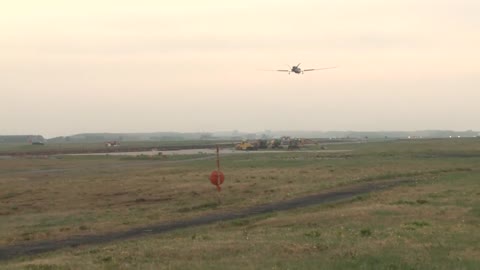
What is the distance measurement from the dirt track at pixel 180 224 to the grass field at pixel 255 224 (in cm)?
92

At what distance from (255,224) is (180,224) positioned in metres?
3.41

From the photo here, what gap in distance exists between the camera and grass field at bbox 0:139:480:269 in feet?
46.4

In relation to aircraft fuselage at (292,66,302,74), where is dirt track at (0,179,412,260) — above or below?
below

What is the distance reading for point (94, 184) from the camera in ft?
152

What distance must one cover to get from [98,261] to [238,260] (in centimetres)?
329

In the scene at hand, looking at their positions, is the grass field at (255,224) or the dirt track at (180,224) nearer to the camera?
the grass field at (255,224)

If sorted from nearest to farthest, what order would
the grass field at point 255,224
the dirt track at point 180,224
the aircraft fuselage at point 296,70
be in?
the grass field at point 255,224 < the dirt track at point 180,224 < the aircraft fuselage at point 296,70

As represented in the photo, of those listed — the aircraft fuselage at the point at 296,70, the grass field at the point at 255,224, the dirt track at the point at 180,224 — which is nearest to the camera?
the grass field at the point at 255,224

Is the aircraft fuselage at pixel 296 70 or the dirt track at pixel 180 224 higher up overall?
the aircraft fuselage at pixel 296 70

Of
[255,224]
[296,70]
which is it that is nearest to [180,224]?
[255,224]

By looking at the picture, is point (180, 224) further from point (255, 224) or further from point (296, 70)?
point (296, 70)

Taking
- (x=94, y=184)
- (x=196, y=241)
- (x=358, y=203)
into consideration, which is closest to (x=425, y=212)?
(x=358, y=203)

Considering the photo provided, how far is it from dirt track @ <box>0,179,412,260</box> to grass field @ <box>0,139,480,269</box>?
0.92 meters

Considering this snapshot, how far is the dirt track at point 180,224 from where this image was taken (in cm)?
1991
